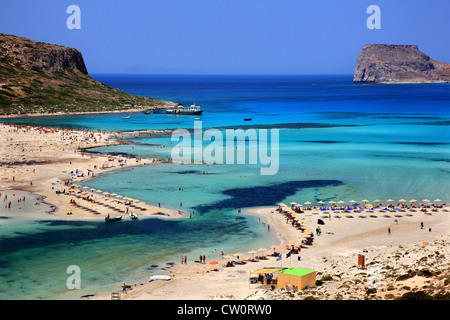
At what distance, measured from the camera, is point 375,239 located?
48.6 m

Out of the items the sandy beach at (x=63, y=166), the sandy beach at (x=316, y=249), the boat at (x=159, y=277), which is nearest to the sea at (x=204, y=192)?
the boat at (x=159, y=277)

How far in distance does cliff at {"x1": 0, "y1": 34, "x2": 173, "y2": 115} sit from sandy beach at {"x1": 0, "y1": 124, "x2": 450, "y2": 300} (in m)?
87.2

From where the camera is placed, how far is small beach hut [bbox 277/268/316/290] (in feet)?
114

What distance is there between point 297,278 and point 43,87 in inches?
6296

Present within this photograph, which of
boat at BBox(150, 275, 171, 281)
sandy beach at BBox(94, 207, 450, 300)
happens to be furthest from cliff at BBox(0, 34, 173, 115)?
boat at BBox(150, 275, 171, 281)

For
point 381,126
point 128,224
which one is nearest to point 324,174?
point 128,224

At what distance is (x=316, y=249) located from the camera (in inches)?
1805

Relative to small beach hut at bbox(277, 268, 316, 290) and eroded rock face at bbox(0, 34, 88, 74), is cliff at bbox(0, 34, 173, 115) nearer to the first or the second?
eroded rock face at bbox(0, 34, 88, 74)

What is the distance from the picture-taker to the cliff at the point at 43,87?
538 ft

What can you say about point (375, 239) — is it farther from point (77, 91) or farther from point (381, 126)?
point (77, 91)

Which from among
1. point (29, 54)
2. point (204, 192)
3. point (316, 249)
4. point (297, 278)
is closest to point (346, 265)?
point (316, 249)

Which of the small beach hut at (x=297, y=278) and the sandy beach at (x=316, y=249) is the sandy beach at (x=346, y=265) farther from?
the small beach hut at (x=297, y=278)

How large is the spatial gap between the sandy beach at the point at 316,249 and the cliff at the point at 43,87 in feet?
286
